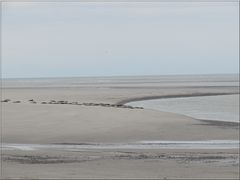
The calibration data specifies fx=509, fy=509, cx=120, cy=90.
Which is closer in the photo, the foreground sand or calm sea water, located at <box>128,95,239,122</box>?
the foreground sand

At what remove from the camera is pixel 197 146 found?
16969 mm

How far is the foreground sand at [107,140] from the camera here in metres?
11.5

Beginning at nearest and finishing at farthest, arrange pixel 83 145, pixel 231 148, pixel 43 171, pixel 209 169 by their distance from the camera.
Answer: pixel 43 171
pixel 209 169
pixel 231 148
pixel 83 145

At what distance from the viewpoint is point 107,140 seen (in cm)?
1866

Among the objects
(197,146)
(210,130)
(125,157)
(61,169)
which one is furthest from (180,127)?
(61,169)

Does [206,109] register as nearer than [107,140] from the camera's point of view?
No

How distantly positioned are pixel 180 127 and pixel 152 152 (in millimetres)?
6828

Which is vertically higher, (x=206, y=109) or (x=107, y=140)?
(x=107, y=140)

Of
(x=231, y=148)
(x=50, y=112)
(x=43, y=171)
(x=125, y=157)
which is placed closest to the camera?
(x=43, y=171)

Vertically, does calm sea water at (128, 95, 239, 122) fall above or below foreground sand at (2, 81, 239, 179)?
below

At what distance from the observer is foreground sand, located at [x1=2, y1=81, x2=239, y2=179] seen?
11531 millimetres

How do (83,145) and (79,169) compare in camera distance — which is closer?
(79,169)

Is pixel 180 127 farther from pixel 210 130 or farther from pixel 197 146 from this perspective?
pixel 197 146

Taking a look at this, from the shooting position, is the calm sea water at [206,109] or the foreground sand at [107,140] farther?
the calm sea water at [206,109]
